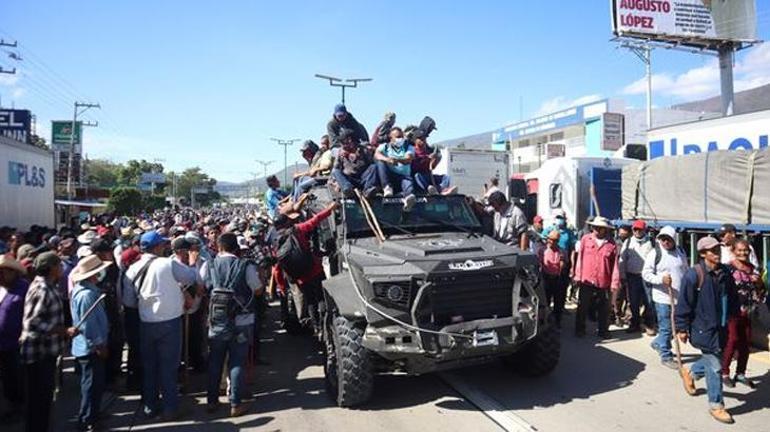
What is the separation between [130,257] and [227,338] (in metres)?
1.67

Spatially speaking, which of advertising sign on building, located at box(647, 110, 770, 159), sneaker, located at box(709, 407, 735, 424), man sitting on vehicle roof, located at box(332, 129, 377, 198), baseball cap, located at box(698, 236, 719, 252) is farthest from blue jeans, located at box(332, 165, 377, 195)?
advertising sign on building, located at box(647, 110, 770, 159)

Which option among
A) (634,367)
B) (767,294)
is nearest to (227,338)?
(634,367)

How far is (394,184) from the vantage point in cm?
727

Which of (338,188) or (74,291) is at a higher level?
(338,188)

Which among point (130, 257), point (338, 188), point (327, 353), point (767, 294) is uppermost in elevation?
point (338, 188)

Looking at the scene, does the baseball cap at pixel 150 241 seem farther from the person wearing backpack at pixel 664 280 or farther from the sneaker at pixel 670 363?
the sneaker at pixel 670 363

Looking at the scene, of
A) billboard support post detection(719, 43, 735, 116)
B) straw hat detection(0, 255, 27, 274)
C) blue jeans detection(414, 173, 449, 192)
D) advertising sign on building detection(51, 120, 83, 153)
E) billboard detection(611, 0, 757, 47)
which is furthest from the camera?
advertising sign on building detection(51, 120, 83, 153)

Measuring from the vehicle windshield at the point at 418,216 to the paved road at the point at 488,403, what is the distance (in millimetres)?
1694

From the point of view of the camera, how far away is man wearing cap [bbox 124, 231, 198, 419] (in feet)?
16.0

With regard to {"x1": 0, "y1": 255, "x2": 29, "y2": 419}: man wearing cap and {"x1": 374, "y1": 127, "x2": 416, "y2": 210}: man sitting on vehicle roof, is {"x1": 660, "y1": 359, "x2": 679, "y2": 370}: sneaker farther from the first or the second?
{"x1": 0, "y1": 255, "x2": 29, "y2": 419}: man wearing cap

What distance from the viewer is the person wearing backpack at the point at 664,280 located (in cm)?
621

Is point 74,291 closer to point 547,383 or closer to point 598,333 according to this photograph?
point 547,383

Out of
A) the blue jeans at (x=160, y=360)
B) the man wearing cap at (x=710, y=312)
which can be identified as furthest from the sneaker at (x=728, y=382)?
the blue jeans at (x=160, y=360)

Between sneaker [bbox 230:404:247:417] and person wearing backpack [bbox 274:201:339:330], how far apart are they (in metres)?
1.45
